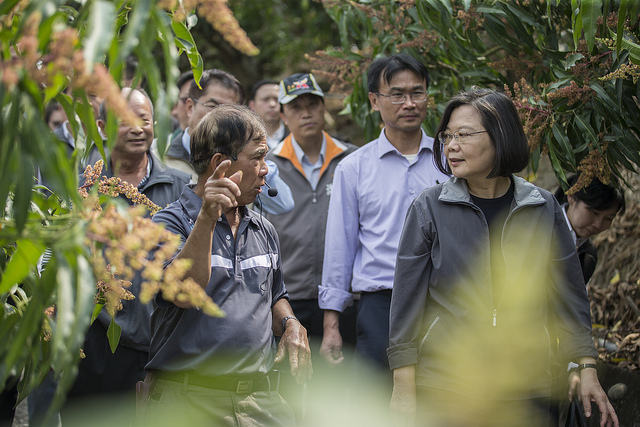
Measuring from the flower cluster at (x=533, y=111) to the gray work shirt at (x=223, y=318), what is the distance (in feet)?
4.95

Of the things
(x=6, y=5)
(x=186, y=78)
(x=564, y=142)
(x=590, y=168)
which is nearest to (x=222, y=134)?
(x=6, y=5)

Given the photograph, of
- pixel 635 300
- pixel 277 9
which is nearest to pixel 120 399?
pixel 635 300

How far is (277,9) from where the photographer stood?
39.1ft

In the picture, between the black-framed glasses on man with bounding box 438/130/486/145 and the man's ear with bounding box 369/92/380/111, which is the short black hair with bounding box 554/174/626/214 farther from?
the man's ear with bounding box 369/92/380/111

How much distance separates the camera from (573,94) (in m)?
3.44

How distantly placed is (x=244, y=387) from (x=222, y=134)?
3.39 feet

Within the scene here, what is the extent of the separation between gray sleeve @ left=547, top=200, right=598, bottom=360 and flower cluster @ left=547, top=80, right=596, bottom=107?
2.10ft

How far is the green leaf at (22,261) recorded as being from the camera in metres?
1.46

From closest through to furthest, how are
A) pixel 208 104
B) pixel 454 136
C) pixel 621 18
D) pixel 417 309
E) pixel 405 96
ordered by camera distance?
pixel 621 18 → pixel 417 309 → pixel 454 136 → pixel 405 96 → pixel 208 104

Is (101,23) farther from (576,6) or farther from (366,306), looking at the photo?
(366,306)

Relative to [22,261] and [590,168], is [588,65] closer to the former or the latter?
[590,168]

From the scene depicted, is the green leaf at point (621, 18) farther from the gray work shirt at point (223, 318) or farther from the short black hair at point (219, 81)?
Result: the short black hair at point (219, 81)

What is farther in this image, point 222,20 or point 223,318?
point 223,318

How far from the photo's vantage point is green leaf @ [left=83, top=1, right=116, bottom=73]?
1.24 meters
